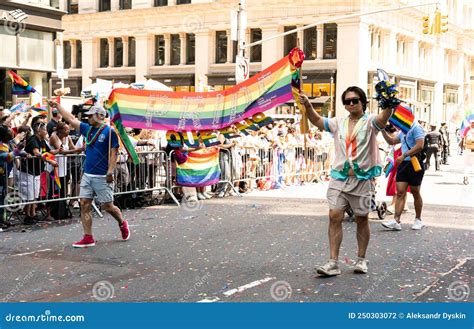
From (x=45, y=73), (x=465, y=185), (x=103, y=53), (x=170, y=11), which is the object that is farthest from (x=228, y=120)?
(x=103, y=53)

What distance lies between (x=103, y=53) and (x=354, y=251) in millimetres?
45734

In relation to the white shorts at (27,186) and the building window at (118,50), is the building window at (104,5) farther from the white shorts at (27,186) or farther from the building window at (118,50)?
the white shorts at (27,186)

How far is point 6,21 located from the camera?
2331 cm

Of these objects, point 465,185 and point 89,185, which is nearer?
point 89,185

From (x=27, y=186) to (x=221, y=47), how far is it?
121 feet

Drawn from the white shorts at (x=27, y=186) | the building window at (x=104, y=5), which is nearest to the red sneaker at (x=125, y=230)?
the white shorts at (x=27, y=186)

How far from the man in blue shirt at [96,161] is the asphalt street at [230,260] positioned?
1.63ft

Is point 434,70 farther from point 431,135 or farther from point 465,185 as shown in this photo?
point 465,185

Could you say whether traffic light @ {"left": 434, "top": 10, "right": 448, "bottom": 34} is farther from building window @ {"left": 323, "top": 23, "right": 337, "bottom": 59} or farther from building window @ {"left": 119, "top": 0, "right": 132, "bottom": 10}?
building window @ {"left": 119, "top": 0, "right": 132, "bottom": 10}
